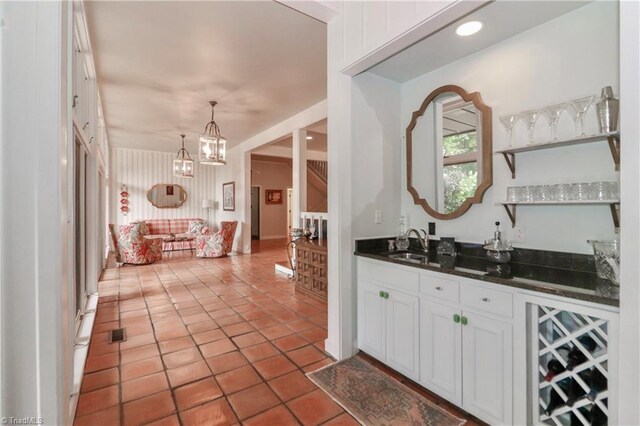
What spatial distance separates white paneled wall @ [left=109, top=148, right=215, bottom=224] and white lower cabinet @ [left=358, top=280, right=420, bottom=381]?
826 cm

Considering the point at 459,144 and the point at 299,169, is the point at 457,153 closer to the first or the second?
the point at 459,144

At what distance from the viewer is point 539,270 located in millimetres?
1904

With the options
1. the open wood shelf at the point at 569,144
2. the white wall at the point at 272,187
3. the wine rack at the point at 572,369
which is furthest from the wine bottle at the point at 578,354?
the white wall at the point at 272,187

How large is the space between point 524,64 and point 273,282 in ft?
13.9

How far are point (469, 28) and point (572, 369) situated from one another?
7.21 feet

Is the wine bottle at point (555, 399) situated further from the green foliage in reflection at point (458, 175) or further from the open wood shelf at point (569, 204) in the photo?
the green foliage in reflection at point (458, 175)

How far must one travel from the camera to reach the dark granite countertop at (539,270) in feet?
4.59

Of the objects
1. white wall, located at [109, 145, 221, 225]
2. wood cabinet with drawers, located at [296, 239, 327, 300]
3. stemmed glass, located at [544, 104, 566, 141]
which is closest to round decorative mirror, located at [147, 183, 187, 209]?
white wall, located at [109, 145, 221, 225]

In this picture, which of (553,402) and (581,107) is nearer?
(553,402)

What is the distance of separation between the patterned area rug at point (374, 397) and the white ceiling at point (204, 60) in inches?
124

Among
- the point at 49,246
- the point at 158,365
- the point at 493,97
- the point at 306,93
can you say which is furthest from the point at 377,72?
the point at 158,365

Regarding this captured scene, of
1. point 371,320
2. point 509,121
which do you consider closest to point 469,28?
point 509,121

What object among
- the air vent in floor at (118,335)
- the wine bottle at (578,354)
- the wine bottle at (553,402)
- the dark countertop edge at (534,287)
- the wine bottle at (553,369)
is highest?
the dark countertop edge at (534,287)

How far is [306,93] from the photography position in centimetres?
457
